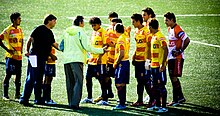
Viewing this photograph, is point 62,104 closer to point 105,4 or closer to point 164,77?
point 164,77

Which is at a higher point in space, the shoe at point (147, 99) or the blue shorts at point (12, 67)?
the blue shorts at point (12, 67)

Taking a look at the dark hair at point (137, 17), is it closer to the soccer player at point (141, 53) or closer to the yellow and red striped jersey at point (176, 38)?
the soccer player at point (141, 53)

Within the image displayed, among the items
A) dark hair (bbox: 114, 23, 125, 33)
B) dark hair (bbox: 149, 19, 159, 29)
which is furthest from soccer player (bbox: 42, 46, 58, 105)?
dark hair (bbox: 149, 19, 159, 29)

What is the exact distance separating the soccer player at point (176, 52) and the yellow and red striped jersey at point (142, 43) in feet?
2.16

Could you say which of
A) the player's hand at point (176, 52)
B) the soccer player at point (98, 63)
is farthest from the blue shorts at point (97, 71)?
the player's hand at point (176, 52)

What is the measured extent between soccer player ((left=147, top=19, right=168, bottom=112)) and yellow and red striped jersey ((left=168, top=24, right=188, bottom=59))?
1.04 metres

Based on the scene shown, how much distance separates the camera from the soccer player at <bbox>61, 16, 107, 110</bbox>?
15.3 m

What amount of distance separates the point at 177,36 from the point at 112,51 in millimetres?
1573

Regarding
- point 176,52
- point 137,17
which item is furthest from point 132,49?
point 137,17

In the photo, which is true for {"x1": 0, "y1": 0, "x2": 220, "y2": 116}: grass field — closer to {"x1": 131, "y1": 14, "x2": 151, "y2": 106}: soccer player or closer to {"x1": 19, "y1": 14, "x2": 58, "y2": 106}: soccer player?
{"x1": 19, "y1": 14, "x2": 58, "y2": 106}: soccer player

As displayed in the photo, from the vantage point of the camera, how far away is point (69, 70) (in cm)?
1545

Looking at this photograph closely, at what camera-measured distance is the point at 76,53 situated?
15.3 meters

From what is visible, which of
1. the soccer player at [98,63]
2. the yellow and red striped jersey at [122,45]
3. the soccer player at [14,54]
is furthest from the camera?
the soccer player at [14,54]

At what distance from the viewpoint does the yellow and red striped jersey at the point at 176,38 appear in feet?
52.7
